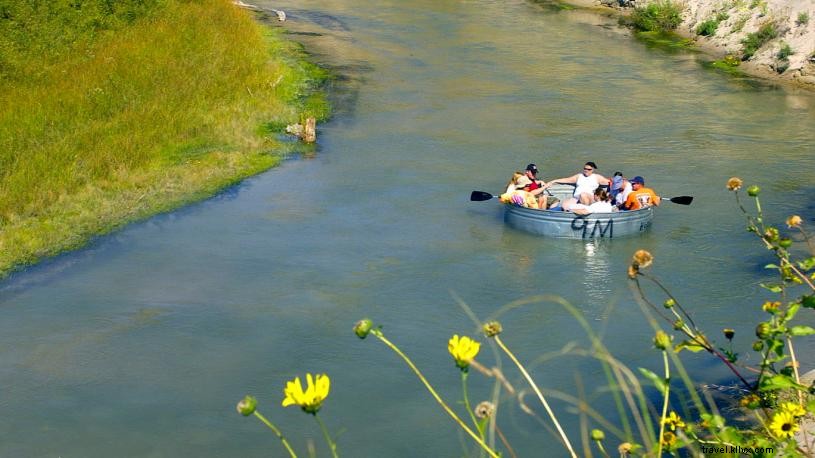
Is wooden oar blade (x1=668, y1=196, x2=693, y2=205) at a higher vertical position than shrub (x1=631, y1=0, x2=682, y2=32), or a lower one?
lower

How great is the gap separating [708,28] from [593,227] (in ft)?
70.2

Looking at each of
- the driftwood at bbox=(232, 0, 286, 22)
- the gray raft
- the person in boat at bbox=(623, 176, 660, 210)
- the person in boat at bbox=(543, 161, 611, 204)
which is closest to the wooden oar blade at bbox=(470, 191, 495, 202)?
the gray raft

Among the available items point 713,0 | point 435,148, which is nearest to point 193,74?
point 435,148

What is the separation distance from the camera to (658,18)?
125 ft

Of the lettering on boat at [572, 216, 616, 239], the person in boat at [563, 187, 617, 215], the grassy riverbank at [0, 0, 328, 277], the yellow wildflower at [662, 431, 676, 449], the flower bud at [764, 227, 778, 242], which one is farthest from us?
the grassy riverbank at [0, 0, 328, 277]

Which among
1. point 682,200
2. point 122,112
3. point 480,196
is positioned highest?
point 682,200

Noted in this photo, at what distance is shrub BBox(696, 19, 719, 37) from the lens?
36.3 metres

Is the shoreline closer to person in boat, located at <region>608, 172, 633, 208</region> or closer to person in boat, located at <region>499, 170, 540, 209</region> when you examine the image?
person in boat, located at <region>608, 172, 633, 208</region>

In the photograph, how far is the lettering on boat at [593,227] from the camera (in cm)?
1741

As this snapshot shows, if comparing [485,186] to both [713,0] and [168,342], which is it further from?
[713,0]

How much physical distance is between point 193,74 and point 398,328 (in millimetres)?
14754

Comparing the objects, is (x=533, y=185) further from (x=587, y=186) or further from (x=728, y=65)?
(x=728, y=65)

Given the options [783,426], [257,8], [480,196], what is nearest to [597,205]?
[480,196]

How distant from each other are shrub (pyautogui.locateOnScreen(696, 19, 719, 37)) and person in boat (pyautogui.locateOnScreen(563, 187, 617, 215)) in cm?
2011
